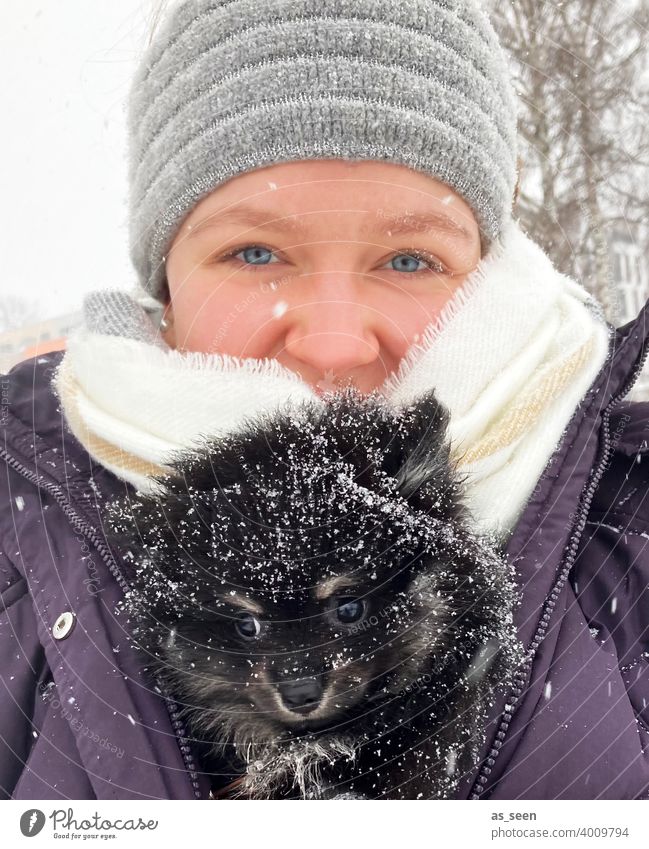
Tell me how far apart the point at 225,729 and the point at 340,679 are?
9 centimetres

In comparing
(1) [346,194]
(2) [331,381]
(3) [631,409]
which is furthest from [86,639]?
(3) [631,409]

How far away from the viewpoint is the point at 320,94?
0.52m

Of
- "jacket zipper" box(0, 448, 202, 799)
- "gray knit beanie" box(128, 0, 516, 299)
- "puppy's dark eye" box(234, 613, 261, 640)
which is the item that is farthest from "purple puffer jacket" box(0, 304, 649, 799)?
"gray knit beanie" box(128, 0, 516, 299)

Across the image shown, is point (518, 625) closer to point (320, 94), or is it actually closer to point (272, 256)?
point (272, 256)

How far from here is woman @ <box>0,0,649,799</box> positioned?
0.48 m

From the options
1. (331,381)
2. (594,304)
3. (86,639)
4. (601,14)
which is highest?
(601,14)

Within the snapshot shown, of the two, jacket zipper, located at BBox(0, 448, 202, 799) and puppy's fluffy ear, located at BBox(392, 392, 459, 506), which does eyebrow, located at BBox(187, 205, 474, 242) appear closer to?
puppy's fluffy ear, located at BBox(392, 392, 459, 506)

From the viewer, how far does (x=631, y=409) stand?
2.06 ft

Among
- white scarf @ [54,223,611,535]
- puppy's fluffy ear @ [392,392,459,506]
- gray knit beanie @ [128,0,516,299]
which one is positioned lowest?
puppy's fluffy ear @ [392,392,459,506]

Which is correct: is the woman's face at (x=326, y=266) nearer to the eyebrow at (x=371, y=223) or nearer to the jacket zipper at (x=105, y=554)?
the eyebrow at (x=371, y=223)

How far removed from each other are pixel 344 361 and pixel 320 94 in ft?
0.72

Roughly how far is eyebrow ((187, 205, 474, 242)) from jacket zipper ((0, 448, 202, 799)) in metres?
0.26

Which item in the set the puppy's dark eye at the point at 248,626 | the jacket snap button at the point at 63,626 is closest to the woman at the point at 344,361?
the jacket snap button at the point at 63,626
